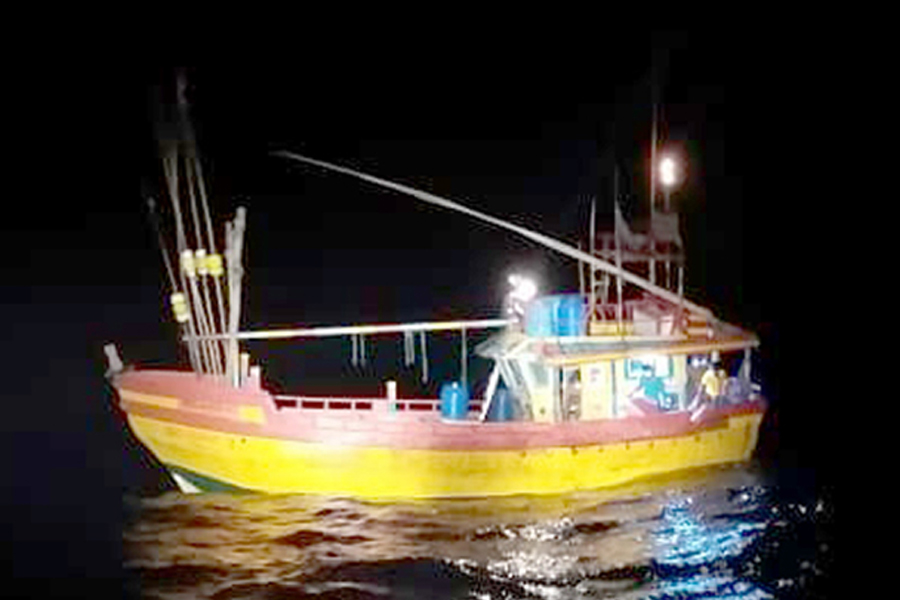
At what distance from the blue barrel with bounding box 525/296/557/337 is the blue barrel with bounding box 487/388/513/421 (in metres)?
1.27

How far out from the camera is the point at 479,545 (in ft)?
61.3

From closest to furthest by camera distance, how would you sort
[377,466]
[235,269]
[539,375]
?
[235,269]
[377,466]
[539,375]

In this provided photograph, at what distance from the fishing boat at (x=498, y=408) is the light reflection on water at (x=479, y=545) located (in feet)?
1.59

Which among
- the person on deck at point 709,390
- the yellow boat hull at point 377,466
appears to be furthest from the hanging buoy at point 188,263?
the person on deck at point 709,390

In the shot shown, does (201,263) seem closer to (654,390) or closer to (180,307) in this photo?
(180,307)

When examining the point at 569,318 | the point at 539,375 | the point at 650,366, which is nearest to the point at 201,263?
the point at 539,375

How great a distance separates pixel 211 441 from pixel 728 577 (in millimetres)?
8345

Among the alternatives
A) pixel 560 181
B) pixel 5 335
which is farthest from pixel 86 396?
pixel 560 181

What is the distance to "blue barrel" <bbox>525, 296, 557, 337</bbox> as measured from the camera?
2111cm

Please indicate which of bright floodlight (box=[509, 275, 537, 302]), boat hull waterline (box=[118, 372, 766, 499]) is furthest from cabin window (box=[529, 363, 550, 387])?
bright floodlight (box=[509, 275, 537, 302])

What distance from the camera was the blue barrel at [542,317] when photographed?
69.3ft

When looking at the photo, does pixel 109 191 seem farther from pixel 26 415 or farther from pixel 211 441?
pixel 211 441

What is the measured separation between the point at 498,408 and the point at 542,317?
5.94 feet

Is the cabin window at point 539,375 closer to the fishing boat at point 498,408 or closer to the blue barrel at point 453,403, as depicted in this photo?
the fishing boat at point 498,408
